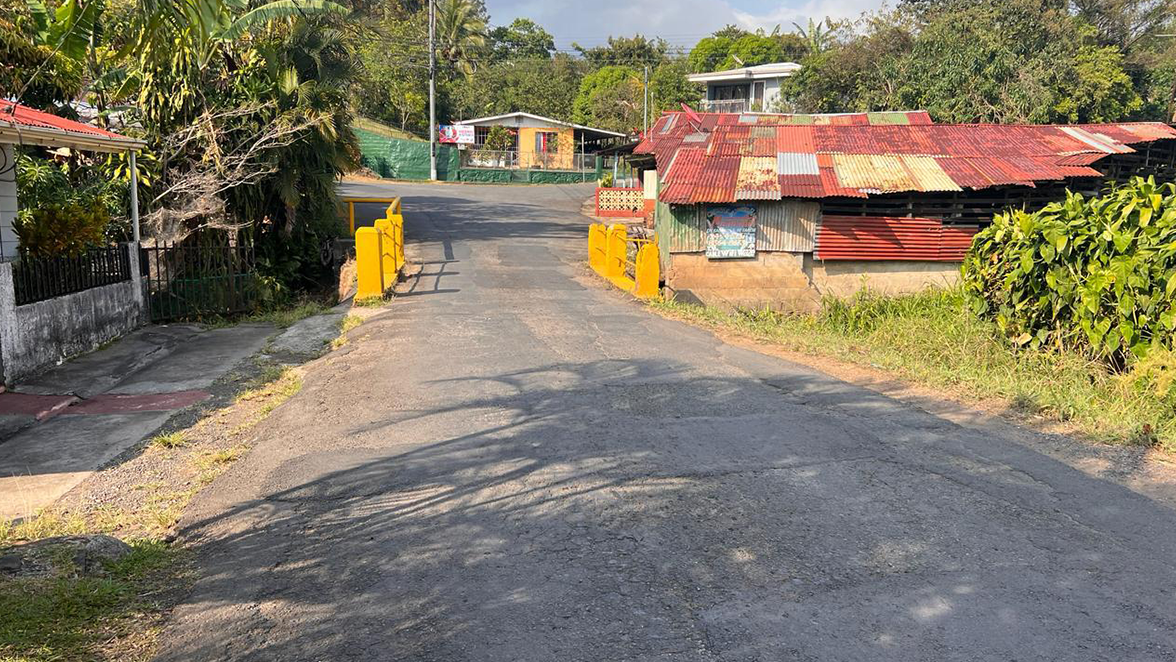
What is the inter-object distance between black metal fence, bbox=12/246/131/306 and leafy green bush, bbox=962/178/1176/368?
12.4 m

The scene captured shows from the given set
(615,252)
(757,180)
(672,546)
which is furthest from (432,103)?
(672,546)

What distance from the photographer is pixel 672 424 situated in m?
7.54

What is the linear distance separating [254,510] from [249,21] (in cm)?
1392

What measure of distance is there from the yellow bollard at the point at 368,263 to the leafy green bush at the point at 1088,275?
9254 millimetres

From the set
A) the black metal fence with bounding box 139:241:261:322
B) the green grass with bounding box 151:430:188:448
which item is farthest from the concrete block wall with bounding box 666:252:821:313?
the green grass with bounding box 151:430:188:448

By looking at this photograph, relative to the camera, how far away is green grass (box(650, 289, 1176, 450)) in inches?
301

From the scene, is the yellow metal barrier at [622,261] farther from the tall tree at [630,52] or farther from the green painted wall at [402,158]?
the tall tree at [630,52]

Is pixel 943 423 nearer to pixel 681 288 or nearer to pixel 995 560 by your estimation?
pixel 995 560

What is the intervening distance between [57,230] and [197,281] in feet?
10.8

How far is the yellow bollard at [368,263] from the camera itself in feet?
47.0

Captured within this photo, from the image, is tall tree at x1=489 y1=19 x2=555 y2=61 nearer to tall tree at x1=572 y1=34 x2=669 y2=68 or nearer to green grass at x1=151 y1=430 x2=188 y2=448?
tall tree at x1=572 y1=34 x2=669 y2=68

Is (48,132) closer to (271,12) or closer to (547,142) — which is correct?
(271,12)

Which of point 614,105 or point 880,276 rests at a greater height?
point 614,105

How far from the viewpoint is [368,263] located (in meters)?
14.5
